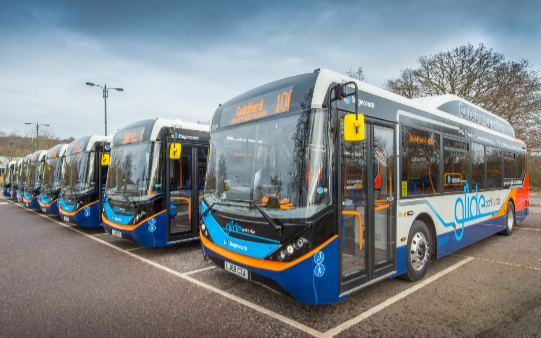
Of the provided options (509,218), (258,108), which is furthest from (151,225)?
(509,218)

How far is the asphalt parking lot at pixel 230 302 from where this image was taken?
11.9 ft

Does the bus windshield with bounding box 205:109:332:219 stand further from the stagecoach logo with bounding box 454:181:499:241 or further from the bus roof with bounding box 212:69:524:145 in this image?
the stagecoach logo with bounding box 454:181:499:241

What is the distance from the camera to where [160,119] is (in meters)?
7.13

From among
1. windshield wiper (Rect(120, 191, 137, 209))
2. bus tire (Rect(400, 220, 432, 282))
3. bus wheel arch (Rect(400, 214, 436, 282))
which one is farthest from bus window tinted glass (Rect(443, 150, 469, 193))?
windshield wiper (Rect(120, 191, 137, 209))

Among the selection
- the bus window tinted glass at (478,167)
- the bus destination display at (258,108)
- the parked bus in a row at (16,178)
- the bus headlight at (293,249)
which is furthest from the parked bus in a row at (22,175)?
the bus window tinted glass at (478,167)

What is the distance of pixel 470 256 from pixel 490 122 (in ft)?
12.0

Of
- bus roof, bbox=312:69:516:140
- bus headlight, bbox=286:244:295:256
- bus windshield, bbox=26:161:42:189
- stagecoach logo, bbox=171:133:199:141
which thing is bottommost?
bus headlight, bbox=286:244:295:256

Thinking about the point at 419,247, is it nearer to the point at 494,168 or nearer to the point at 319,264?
the point at 319,264

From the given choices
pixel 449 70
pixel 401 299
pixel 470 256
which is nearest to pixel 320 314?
pixel 401 299

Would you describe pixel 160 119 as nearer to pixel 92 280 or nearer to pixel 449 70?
pixel 92 280

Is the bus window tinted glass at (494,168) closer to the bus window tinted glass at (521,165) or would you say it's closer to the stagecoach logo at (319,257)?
the bus window tinted glass at (521,165)

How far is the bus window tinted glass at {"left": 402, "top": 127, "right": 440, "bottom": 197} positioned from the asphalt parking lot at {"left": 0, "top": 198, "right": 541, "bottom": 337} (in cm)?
148

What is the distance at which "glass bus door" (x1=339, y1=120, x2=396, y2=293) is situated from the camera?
391 centimetres

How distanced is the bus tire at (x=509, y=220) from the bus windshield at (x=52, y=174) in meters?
14.1
